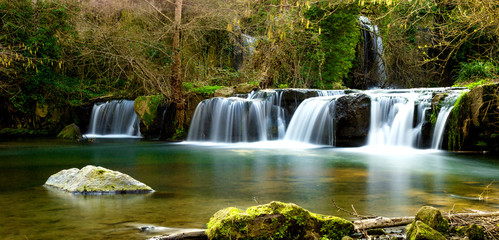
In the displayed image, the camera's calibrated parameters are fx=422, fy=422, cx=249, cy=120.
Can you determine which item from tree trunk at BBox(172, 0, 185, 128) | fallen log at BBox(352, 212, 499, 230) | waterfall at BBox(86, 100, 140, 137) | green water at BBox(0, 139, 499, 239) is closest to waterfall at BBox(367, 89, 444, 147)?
green water at BBox(0, 139, 499, 239)

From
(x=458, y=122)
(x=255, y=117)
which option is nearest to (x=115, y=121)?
(x=255, y=117)

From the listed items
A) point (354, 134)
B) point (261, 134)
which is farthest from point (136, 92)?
point (354, 134)

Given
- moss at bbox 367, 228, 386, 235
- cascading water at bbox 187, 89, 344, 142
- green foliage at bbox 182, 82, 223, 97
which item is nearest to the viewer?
moss at bbox 367, 228, 386, 235

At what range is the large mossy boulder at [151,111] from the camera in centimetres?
1723

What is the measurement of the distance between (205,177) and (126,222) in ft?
10.3

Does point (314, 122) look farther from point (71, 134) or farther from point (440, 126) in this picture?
point (71, 134)

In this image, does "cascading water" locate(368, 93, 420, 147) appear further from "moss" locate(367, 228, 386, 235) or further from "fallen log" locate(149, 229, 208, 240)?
"fallen log" locate(149, 229, 208, 240)

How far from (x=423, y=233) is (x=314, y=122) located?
430 inches

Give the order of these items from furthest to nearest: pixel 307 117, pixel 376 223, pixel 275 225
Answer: pixel 307 117, pixel 376 223, pixel 275 225

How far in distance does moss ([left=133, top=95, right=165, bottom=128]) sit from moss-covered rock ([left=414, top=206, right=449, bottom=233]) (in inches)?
583

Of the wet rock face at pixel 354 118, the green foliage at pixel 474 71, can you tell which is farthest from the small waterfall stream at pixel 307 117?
the green foliage at pixel 474 71

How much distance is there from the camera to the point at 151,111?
1722cm

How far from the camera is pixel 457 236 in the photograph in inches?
125

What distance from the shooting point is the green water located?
4.10 m
